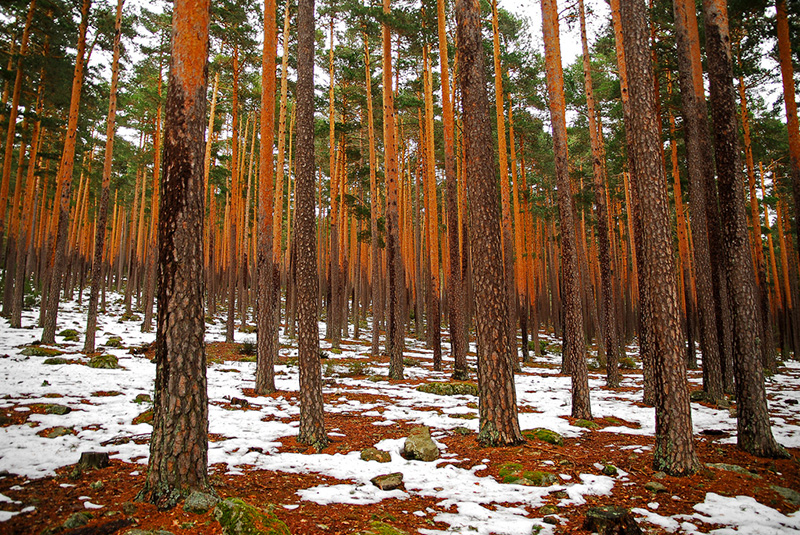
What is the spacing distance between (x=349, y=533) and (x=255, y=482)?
1629 millimetres

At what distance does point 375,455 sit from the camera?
513 centimetres

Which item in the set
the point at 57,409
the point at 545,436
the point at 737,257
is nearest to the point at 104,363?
the point at 57,409

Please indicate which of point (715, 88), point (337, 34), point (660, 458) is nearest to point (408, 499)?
point (660, 458)

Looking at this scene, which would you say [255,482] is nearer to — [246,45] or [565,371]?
[565,371]

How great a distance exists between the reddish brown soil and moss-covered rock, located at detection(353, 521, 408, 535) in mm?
110

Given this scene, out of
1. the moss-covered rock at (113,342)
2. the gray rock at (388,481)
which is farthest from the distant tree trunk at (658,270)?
the moss-covered rock at (113,342)

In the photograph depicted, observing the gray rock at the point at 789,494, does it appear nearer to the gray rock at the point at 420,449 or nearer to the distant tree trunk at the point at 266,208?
the gray rock at the point at 420,449

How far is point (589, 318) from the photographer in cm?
2377

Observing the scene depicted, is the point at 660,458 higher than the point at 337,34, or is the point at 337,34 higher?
the point at 337,34

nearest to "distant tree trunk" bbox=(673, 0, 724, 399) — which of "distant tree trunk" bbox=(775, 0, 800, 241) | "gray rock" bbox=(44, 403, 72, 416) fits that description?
"distant tree trunk" bbox=(775, 0, 800, 241)

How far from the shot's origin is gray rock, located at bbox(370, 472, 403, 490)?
13.8 ft

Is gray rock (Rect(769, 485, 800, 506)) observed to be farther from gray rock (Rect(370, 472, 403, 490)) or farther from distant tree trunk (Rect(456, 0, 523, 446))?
gray rock (Rect(370, 472, 403, 490))

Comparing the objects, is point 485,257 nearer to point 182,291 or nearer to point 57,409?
point 182,291

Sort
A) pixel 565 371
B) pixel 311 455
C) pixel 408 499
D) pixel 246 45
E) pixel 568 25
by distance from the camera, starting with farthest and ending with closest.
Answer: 1. pixel 246 45
2. pixel 565 371
3. pixel 568 25
4. pixel 311 455
5. pixel 408 499
